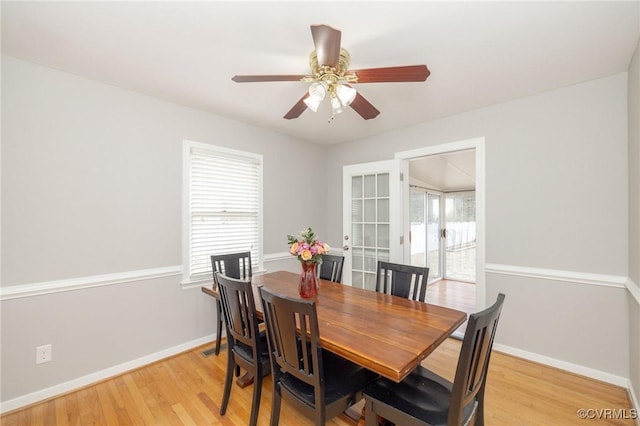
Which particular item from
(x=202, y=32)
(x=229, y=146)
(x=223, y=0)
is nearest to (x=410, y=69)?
(x=223, y=0)

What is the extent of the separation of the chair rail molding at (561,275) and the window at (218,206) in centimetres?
270

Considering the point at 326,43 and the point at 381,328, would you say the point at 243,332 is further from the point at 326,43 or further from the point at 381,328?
the point at 326,43

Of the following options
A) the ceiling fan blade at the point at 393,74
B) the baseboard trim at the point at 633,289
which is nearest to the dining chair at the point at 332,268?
the ceiling fan blade at the point at 393,74

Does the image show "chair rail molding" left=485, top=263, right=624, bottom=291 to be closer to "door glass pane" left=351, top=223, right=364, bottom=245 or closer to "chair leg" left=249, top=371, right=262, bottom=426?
"door glass pane" left=351, top=223, right=364, bottom=245

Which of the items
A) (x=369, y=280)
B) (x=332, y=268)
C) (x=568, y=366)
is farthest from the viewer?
(x=369, y=280)

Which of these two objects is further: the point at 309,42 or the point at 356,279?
the point at 356,279

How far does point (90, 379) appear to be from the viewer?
7.49 ft

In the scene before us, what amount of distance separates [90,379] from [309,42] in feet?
10.3

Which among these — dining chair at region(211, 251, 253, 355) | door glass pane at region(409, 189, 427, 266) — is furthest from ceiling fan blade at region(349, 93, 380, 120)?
door glass pane at region(409, 189, 427, 266)

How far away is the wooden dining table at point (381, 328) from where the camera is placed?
1.24 meters

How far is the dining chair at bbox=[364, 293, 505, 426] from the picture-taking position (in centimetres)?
116

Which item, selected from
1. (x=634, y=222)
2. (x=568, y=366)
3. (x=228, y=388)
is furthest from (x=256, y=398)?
(x=634, y=222)

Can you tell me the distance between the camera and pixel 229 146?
10.7 ft

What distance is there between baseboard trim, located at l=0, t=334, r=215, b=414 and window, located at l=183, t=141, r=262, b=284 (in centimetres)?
67
